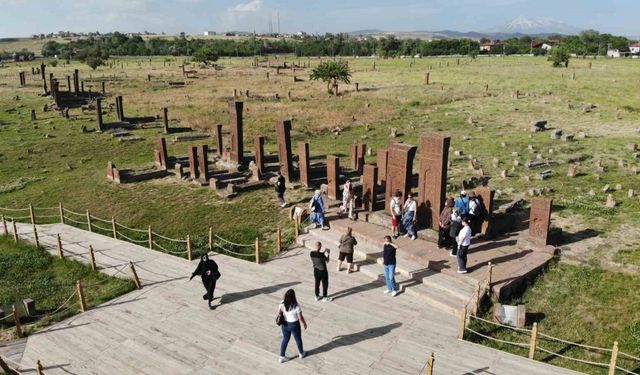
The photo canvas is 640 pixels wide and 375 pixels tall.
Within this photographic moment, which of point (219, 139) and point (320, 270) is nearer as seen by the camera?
point (320, 270)

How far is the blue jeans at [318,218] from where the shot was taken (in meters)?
17.4

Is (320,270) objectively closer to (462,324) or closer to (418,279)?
(418,279)

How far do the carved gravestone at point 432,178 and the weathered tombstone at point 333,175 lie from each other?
411 centimetres

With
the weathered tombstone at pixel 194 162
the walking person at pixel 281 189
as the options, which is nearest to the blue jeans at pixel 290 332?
the walking person at pixel 281 189

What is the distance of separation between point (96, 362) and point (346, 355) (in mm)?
5407

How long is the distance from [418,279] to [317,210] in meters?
4.94

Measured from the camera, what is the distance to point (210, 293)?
1277cm

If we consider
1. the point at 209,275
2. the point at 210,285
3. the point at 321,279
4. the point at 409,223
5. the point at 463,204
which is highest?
the point at 463,204

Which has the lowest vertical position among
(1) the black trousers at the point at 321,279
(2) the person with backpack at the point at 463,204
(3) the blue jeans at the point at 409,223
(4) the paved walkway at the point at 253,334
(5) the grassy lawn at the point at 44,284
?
(5) the grassy lawn at the point at 44,284

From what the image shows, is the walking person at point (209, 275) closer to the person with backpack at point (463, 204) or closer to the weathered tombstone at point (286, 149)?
the person with backpack at point (463, 204)

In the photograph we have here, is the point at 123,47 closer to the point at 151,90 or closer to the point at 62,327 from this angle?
the point at 151,90

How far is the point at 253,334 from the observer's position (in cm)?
1172

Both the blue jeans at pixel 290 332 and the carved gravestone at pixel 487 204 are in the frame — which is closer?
the blue jeans at pixel 290 332

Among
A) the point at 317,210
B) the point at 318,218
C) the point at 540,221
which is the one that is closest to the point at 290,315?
the point at 317,210
